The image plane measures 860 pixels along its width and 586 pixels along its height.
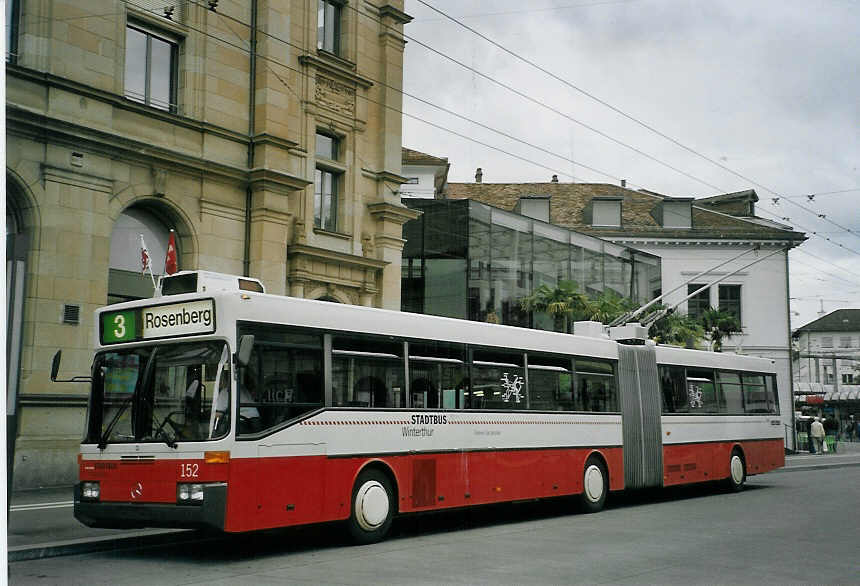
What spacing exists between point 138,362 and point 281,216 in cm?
1246

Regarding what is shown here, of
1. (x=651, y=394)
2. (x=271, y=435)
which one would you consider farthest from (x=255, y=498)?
(x=651, y=394)

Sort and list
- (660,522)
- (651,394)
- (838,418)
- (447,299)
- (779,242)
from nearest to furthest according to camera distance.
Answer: (660,522) → (651,394) → (447,299) → (779,242) → (838,418)

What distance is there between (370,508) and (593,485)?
610 cm

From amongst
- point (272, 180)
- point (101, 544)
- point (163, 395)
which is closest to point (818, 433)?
point (272, 180)

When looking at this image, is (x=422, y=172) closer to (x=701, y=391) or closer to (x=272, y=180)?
(x=272, y=180)

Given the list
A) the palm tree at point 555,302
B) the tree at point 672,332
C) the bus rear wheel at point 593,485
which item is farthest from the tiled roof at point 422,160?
the bus rear wheel at point 593,485

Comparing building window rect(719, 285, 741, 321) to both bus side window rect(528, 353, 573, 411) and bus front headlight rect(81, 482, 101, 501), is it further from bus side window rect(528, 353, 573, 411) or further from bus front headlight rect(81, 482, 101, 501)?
bus front headlight rect(81, 482, 101, 501)

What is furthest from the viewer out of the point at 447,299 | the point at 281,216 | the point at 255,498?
the point at 447,299

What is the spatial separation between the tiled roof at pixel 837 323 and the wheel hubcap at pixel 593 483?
108295 mm

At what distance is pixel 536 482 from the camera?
618 inches

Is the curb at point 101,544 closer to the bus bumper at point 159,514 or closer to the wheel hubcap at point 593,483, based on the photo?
the bus bumper at point 159,514

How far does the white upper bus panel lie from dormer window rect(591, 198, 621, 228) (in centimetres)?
4270

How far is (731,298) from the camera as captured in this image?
54.4 meters

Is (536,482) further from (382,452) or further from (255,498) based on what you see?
(255,498)
